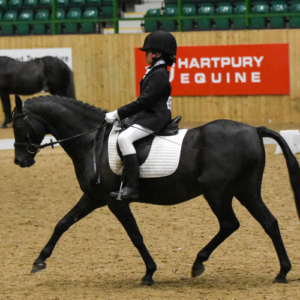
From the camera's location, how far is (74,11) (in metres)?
15.5

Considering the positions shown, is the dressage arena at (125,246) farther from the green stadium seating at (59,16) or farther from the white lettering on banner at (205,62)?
the green stadium seating at (59,16)

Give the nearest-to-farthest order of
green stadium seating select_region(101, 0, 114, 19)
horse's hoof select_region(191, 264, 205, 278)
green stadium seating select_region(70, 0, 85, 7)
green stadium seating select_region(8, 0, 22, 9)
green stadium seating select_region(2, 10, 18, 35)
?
horse's hoof select_region(191, 264, 205, 278), green stadium seating select_region(2, 10, 18, 35), green stadium seating select_region(101, 0, 114, 19), green stadium seating select_region(70, 0, 85, 7), green stadium seating select_region(8, 0, 22, 9)

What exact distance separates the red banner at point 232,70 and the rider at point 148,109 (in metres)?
8.79

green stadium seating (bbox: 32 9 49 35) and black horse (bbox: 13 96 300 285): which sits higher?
green stadium seating (bbox: 32 9 49 35)

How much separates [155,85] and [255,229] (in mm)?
2494

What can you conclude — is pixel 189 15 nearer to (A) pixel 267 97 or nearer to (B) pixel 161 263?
(A) pixel 267 97

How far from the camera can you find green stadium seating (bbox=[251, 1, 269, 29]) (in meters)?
13.8

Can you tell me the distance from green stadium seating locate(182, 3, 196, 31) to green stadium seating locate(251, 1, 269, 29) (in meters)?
1.48

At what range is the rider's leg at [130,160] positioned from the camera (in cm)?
444

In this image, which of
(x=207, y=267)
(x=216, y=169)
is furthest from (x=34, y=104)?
(x=207, y=267)

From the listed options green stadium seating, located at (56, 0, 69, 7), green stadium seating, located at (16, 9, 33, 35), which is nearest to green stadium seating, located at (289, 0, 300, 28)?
green stadium seating, located at (56, 0, 69, 7)

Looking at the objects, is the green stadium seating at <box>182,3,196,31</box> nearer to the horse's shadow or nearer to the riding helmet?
the riding helmet

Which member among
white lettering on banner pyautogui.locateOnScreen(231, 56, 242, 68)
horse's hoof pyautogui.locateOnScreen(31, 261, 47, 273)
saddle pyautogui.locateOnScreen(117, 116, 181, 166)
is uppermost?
white lettering on banner pyautogui.locateOnScreen(231, 56, 242, 68)

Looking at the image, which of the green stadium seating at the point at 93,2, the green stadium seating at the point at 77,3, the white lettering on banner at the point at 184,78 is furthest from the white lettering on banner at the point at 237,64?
the green stadium seating at the point at 77,3
